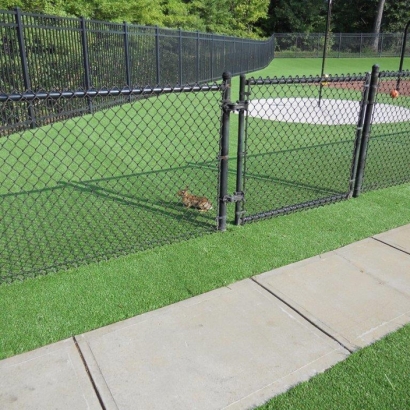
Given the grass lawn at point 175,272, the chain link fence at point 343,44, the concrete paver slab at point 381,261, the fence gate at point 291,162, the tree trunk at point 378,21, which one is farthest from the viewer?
the tree trunk at point 378,21

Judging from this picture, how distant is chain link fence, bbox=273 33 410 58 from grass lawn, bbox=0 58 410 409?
32480mm

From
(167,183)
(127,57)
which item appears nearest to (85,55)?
(127,57)

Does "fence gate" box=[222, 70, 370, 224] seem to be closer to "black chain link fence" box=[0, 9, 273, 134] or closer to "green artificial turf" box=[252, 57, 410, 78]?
"black chain link fence" box=[0, 9, 273, 134]

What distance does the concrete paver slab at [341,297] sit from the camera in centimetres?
Result: 268

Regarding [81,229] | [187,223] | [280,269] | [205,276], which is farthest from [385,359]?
[81,229]

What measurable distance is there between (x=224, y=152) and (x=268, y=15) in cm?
4374

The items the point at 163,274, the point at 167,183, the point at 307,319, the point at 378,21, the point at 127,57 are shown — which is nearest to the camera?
the point at 307,319

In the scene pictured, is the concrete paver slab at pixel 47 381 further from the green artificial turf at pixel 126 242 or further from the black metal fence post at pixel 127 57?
the black metal fence post at pixel 127 57

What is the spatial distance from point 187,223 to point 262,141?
4095mm

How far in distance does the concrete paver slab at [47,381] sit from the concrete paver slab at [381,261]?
2.34 meters

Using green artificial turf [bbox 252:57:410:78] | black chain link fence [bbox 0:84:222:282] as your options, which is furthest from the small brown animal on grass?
green artificial turf [bbox 252:57:410:78]

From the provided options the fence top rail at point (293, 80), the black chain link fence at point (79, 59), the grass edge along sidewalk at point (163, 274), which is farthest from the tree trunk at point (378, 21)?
the grass edge along sidewalk at point (163, 274)

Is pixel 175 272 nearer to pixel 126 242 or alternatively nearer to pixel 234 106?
pixel 126 242

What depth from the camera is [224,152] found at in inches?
147
